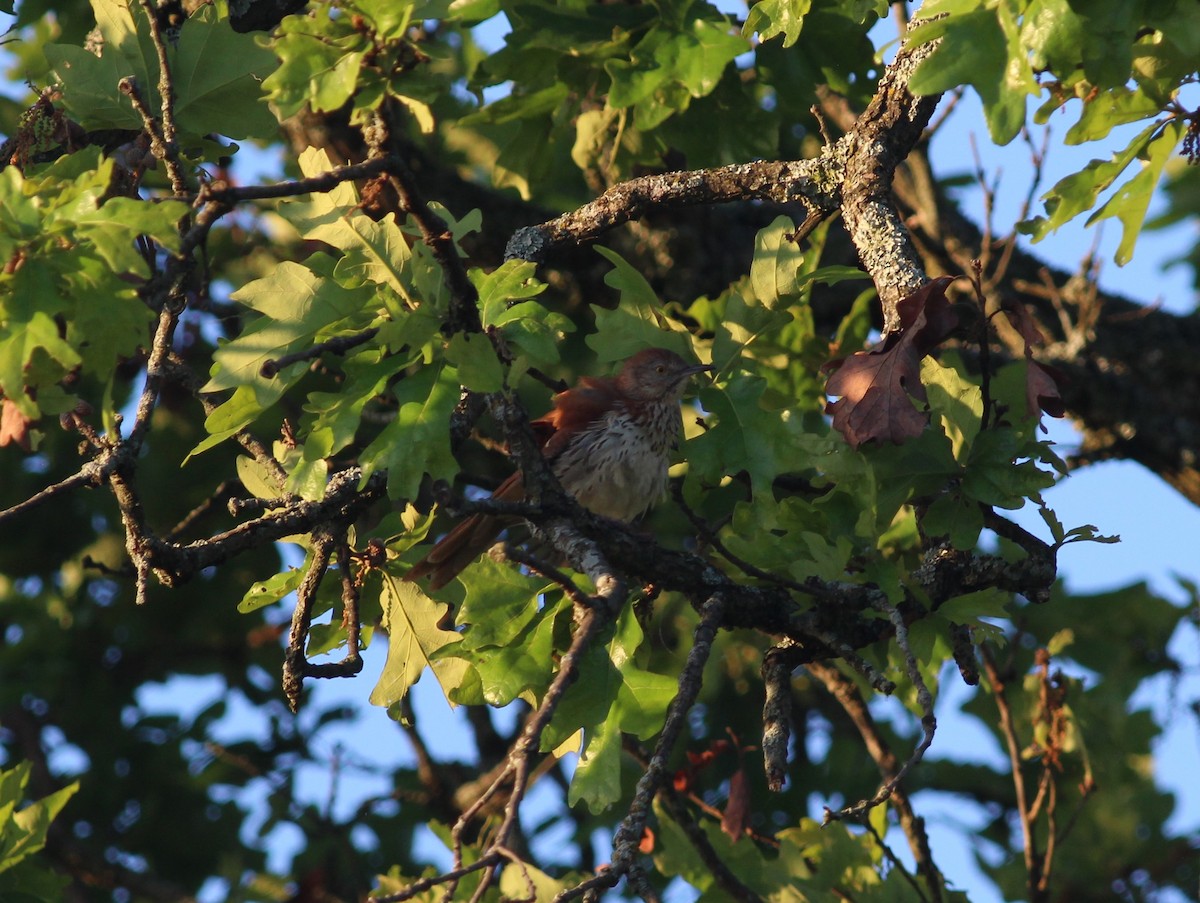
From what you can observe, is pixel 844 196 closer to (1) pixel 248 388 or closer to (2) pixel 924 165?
(1) pixel 248 388

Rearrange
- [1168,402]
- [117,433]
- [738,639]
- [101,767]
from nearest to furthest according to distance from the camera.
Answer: [117,433] < [1168,402] < [738,639] < [101,767]

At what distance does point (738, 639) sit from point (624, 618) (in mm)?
3521

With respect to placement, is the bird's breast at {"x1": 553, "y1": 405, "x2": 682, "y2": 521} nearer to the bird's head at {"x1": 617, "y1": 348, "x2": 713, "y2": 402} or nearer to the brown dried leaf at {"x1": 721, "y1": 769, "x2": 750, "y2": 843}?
the bird's head at {"x1": 617, "y1": 348, "x2": 713, "y2": 402}

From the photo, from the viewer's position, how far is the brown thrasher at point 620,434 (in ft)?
15.9

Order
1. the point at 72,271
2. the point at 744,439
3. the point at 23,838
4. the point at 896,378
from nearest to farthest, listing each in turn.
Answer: the point at 72,271
the point at 896,378
the point at 744,439
the point at 23,838

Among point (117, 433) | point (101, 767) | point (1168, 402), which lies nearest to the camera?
point (117, 433)

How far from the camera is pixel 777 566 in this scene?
10.4 feet

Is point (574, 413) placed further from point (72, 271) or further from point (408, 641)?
point (72, 271)

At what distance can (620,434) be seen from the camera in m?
4.94

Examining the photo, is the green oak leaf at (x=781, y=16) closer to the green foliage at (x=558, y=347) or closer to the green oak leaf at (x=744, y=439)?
the green foliage at (x=558, y=347)

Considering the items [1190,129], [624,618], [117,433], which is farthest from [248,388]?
[1190,129]

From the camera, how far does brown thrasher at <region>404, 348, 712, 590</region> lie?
15.9ft

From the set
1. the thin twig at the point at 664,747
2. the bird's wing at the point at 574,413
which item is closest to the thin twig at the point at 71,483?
the thin twig at the point at 664,747

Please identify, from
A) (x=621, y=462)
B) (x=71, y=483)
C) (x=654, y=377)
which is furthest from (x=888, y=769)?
(x=71, y=483)
